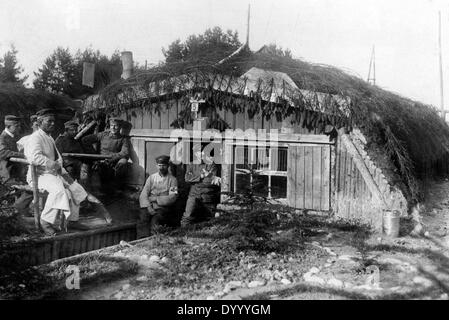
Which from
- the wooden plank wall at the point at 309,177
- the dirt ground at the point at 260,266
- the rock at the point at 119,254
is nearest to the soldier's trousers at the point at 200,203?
the dirt ground at the point at 260,266

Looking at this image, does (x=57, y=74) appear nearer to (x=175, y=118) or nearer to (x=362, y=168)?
(x=175, y=118)

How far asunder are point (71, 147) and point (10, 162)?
140cm

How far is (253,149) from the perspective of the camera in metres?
8.51

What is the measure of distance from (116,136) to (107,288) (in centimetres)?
515

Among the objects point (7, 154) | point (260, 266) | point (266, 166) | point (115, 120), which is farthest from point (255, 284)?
point (115, 120)

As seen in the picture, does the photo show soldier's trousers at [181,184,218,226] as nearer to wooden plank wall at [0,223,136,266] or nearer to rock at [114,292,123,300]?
wooden plank wall at [0,223,136,266]

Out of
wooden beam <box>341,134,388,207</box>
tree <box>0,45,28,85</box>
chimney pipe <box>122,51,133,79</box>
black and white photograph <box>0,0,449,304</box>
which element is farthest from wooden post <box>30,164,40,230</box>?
tree <box>0,45,28,85</box>

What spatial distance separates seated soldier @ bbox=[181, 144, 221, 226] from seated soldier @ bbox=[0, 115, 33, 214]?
2.90 m

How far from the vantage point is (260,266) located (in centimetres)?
525

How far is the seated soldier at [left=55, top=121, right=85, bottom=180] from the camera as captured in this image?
331 inches

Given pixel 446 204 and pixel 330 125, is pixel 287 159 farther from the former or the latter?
pixel 446 204

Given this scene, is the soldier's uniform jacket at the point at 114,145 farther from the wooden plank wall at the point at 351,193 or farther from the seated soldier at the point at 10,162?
the wooden plank wall at the point at 351,193

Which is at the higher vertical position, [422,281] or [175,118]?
[175,118]

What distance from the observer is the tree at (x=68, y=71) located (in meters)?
36.1
